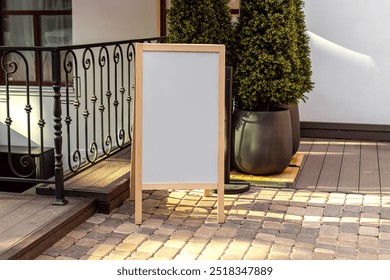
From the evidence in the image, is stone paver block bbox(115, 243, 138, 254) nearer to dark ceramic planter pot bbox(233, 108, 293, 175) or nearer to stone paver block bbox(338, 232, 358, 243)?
stone paver block bbox(338, 232, 358, 243)

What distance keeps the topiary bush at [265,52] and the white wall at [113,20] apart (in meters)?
2.38

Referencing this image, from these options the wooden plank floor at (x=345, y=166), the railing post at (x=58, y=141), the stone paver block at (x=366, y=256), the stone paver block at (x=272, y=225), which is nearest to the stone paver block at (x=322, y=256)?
the stone paver block at (x=366, y=256)

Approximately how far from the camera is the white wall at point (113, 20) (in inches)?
286

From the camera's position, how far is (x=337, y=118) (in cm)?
699

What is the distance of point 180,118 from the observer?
4043 millimetres

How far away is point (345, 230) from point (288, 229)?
370 mm

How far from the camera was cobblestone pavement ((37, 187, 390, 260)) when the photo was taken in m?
3.55

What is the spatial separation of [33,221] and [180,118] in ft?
3.77

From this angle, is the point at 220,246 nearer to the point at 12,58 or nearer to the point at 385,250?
the point at 385,250

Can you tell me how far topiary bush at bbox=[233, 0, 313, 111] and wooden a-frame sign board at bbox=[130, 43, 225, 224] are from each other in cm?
93

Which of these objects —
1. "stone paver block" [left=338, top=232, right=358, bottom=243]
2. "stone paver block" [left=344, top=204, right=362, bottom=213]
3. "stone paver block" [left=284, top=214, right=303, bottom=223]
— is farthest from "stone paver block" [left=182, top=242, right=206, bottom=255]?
"stone paver block" [left=344, top=204, right=362, bottom=213]

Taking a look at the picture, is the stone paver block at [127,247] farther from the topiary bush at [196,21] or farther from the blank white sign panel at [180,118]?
the topiary bush at [196,21]

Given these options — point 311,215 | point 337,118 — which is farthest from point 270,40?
point 337,118

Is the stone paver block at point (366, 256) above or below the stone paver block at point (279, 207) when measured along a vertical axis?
below
